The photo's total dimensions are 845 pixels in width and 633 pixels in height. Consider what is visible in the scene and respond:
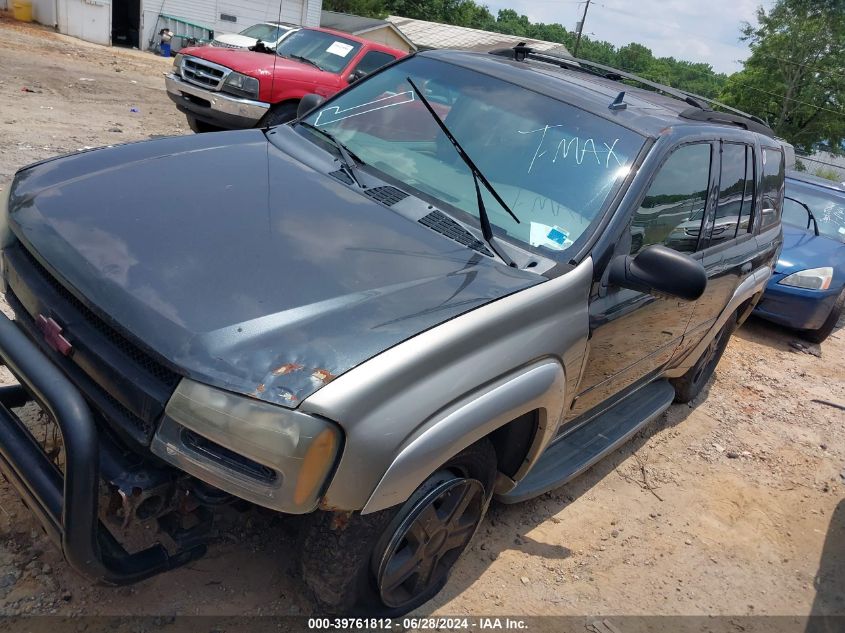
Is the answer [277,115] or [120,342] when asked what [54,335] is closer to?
[120,342]

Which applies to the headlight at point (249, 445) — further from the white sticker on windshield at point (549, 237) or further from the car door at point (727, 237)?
the car door at point (727, 237)

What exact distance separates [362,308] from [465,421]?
0.47 meters

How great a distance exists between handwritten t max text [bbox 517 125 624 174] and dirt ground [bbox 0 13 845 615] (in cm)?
169

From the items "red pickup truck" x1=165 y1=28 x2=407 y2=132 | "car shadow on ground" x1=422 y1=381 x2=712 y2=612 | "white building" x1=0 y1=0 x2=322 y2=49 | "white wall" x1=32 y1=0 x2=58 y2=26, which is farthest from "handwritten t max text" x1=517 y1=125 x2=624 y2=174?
"white wall" x1=32 y1=0 x2=58 y2=26

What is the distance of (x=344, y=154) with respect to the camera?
3197 millimetres

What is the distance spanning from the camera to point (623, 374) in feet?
10.9

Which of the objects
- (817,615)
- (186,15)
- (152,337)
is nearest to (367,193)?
(152,337)

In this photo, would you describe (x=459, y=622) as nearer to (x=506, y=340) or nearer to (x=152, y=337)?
(x=506, y=340)

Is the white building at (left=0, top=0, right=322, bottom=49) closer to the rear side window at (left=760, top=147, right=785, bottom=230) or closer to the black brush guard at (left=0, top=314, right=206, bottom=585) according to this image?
the rear side window at (left=760, top=147, right=785, bottom=230)

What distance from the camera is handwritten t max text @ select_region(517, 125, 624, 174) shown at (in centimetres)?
293

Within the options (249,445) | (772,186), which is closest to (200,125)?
(772,186)

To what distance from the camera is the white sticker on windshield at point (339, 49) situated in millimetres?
10102

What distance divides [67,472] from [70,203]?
1.09 m

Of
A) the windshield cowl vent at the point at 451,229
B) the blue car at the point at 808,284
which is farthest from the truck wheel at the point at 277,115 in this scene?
the windshield cowl vent at the point at 451,229
